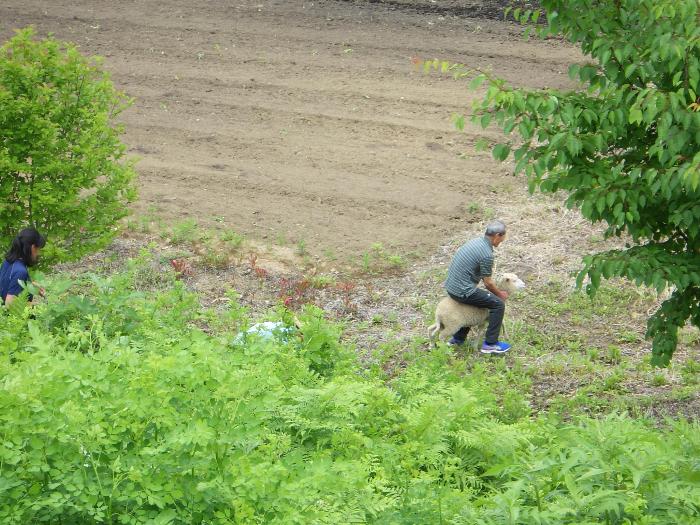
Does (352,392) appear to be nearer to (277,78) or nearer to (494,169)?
(494,169)

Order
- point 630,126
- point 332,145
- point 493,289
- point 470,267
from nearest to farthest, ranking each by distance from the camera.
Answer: point 630,126
point 470,267
point 493,289
point 332,145

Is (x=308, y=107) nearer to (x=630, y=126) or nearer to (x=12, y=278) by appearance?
(x=12, y=278)

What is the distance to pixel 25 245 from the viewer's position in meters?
8.12

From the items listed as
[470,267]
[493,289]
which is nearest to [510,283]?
[493,289]

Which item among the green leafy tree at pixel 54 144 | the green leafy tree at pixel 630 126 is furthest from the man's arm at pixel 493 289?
the green leafy tree at pixel 54 144

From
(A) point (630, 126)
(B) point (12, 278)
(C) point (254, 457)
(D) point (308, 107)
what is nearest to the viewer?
(C) point (254, 457)

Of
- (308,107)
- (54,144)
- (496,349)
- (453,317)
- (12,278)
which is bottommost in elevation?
(496,349)

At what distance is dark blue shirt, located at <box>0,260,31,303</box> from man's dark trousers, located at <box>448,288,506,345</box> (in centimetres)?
404

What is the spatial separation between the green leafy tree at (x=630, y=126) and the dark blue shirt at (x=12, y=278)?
432 centimetres

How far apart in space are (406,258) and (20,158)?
4.63m

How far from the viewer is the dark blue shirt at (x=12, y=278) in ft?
26.6

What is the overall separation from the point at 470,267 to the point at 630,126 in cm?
319

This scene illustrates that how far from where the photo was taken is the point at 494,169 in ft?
43.7

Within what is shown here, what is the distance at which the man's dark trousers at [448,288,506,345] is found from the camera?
930 centimetres
